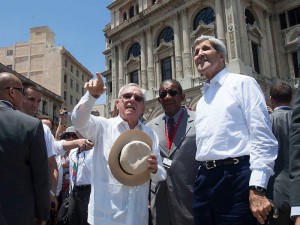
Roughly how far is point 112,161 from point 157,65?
842 inches

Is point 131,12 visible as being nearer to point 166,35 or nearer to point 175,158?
point 166,35

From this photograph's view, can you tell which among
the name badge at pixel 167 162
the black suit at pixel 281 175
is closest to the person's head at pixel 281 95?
the black suit at pixel 281 175

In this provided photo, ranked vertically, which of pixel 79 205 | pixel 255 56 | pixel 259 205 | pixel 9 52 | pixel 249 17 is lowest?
pixel 79 205

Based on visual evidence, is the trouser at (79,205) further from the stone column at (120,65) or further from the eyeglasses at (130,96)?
the stone column at (120,65)

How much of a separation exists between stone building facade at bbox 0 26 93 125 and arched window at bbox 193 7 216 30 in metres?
24.1

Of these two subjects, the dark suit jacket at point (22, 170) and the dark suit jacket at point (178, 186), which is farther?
the dark suit jacket at point (178, 186)

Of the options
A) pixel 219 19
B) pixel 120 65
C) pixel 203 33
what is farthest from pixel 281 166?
pixel 120 65

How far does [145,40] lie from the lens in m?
25.0

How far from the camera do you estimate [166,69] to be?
23625 mm

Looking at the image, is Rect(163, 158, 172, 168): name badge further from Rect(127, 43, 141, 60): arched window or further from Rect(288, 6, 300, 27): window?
Rect(127, 43, 141, 60): arched window

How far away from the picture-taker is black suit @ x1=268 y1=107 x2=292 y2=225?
296 centimetres

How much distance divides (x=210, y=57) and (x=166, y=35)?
2179 centimetres

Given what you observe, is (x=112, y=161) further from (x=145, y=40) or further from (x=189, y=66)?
(x=145, y=40)

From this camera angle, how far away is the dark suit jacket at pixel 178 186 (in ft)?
10.6
